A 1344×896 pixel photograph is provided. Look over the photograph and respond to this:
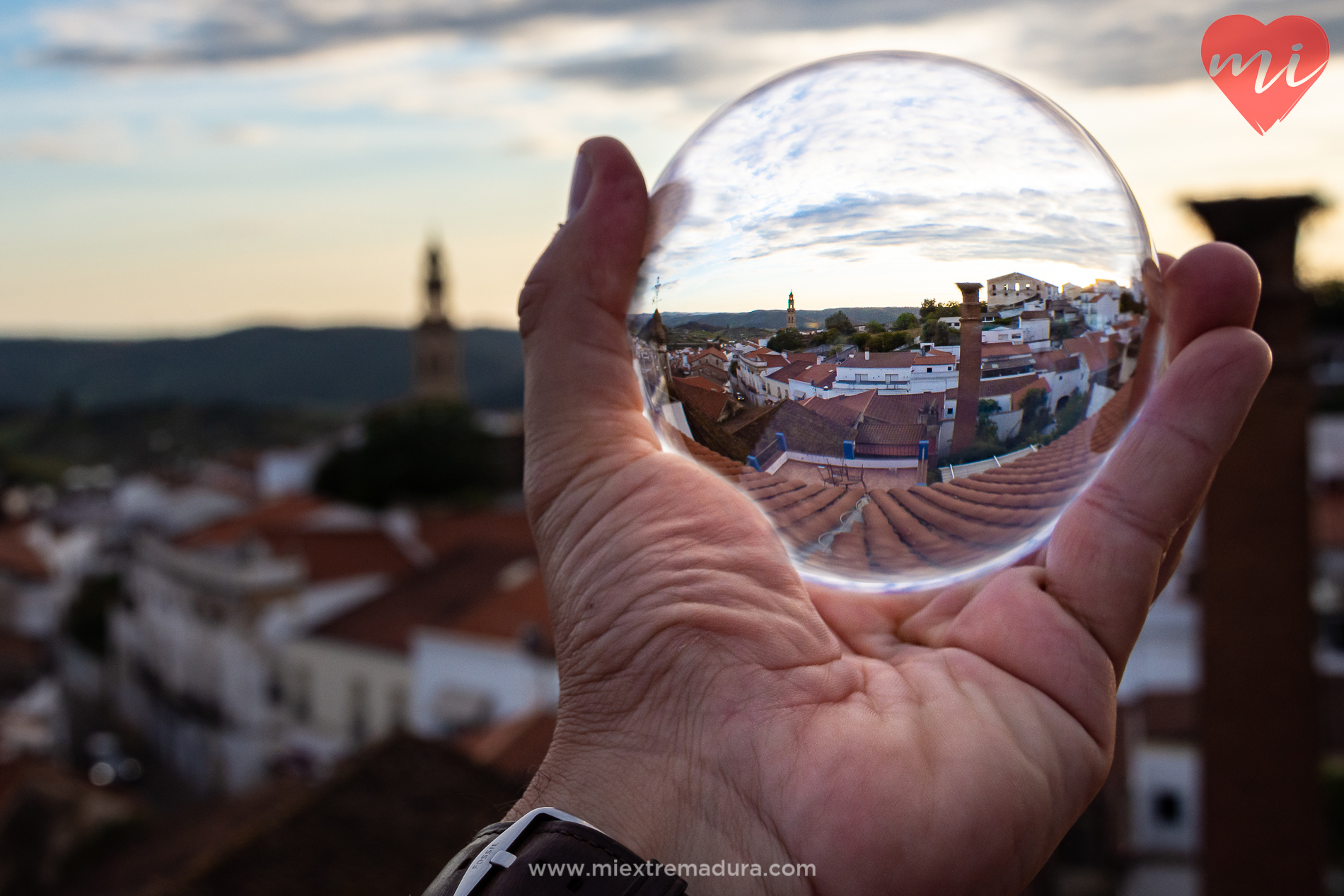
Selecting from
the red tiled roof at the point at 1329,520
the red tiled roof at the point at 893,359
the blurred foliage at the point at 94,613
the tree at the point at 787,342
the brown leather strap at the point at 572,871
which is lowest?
the blurred foliage at the point at 94,613

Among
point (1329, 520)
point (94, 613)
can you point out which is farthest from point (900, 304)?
point (94, 613)

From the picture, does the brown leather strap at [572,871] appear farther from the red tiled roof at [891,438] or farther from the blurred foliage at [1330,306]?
the blurred foliage at [1330,306]

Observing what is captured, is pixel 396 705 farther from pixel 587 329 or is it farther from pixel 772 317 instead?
pixel 772 317

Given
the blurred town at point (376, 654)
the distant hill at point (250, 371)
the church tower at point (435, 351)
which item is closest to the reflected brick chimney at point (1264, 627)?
the blurred town at point (376, 654)

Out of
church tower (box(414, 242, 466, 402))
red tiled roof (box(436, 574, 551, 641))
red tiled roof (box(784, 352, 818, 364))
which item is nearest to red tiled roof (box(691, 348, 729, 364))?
red tiled roof (box(784, 352, 818, 364))

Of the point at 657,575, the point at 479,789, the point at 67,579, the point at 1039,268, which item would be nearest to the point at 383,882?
the point at 479,789

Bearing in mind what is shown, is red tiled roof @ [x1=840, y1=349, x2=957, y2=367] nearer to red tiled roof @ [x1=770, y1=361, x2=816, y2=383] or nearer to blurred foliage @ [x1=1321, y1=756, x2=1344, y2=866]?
red tiled roof @ [x1=770, y1=361, x2=816, y2=383]

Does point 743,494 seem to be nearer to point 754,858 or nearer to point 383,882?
point 754,858
